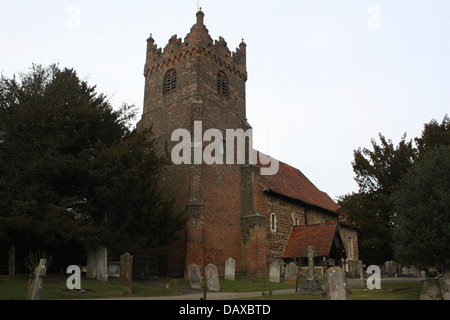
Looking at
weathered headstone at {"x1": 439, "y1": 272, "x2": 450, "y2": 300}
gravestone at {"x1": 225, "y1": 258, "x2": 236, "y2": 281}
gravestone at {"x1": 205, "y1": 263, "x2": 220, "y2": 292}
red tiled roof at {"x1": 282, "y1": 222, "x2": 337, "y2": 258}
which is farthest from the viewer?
red tiled roof at {"x1": 282, "y1": 222, "x2": 337, "y2": 258}

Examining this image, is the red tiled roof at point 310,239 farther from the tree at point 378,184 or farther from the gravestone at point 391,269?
the gravestone at point 391,269

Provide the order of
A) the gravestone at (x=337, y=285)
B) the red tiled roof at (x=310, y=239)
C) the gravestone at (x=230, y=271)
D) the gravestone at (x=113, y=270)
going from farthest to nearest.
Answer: the red tiled roof at (x=310, y=239), the gravestone at (x=230, y=271), the gravestone at (x=113, y=270), the gravestone at (x=337, y=285)

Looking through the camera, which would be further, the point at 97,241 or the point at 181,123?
the point at 181,123

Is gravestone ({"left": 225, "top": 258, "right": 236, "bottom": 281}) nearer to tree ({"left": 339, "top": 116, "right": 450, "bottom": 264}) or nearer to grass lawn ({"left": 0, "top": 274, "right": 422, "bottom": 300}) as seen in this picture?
grass lawn ({"left": 0, "top": 274, "right": 422, "bottom": 300})

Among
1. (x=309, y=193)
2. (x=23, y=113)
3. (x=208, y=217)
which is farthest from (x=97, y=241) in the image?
(x=309, y=193)

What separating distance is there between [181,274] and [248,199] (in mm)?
6724

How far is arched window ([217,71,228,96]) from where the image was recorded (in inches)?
1093

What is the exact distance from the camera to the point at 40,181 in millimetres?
16578

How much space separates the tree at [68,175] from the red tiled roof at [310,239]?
10542mm

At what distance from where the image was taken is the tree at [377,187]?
27.5 m

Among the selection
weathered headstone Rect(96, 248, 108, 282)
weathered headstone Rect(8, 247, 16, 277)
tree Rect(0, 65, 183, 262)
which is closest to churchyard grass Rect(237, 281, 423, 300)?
tree Rect(0, 65, 183, 262)

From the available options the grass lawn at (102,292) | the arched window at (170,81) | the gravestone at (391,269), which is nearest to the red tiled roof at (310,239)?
the gravestone at (391,269)

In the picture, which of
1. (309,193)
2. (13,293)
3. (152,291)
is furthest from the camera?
(309,193)

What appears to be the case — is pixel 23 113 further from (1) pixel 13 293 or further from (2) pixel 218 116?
(2) pixel 218 116
